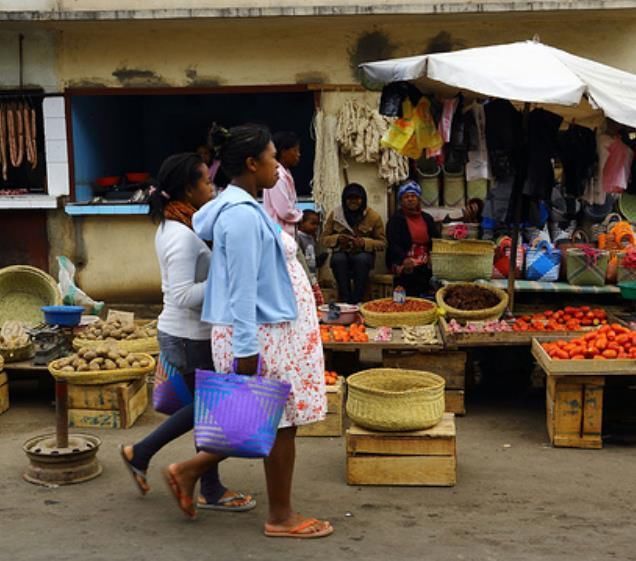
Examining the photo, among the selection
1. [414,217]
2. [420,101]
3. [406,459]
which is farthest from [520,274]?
[406,459]

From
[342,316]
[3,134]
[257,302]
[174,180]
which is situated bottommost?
[342,316]

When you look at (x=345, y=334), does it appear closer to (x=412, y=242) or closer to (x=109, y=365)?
(x=109, y=365)

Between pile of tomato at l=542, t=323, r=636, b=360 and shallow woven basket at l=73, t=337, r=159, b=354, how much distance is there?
10.0ft

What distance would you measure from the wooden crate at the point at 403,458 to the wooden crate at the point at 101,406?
6.48ft

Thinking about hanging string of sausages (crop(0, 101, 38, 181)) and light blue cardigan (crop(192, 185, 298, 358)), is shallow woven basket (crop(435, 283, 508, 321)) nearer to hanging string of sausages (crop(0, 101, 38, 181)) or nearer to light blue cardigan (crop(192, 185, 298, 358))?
light blue cardigan (crop(192, 185, 298, 358))

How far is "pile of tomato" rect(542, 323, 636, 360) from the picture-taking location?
20.1 feet

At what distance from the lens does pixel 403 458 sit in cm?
533

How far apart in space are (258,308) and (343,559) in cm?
122

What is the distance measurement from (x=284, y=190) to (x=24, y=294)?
13.0 ft

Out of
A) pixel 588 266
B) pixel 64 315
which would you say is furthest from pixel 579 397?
pixel 64 315

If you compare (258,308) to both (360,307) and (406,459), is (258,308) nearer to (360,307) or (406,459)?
(406,459)

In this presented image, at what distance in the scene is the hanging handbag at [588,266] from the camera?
8.55 meters

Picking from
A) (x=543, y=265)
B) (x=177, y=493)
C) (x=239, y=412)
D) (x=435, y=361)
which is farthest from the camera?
(x=543, y=265)

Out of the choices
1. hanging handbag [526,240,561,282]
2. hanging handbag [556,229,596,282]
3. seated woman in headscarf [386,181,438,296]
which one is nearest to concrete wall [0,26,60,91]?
seated woman in headscarf [386,181,438,296]
